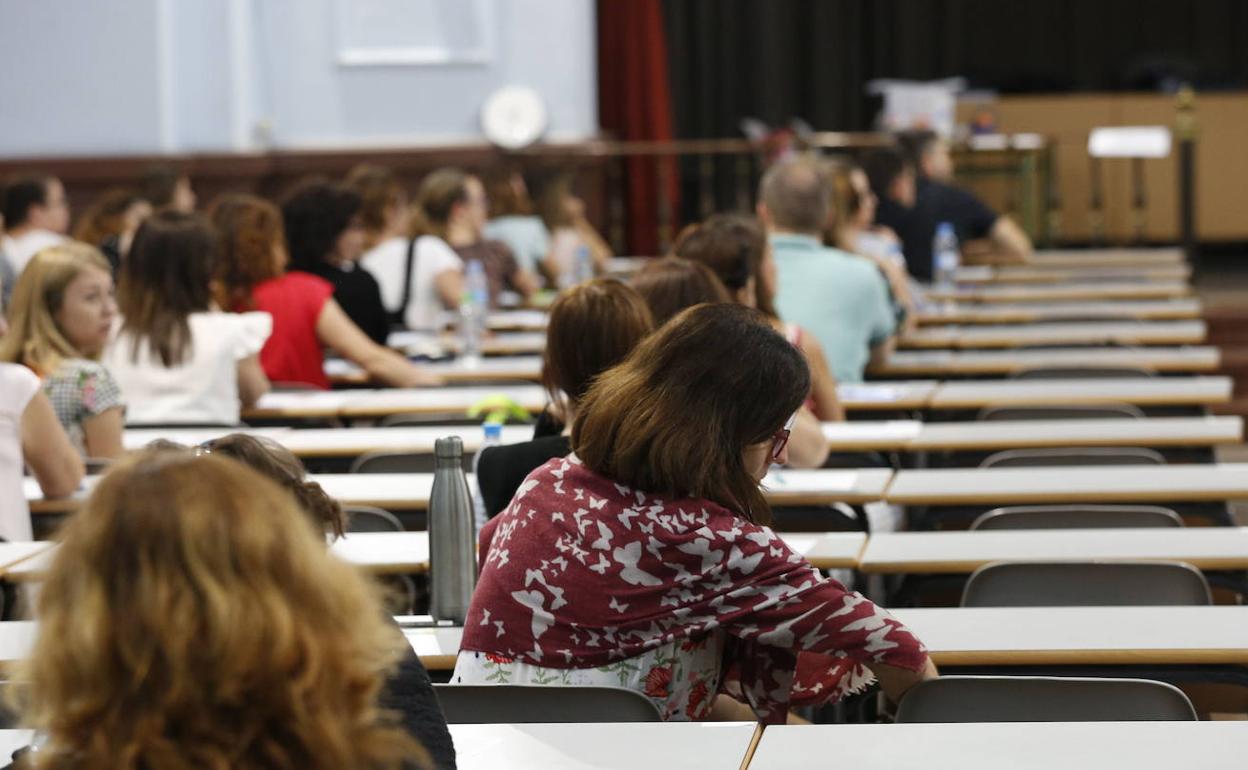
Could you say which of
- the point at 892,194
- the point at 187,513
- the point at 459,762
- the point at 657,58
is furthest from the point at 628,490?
the point at 657,58

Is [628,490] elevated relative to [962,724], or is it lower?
elevated

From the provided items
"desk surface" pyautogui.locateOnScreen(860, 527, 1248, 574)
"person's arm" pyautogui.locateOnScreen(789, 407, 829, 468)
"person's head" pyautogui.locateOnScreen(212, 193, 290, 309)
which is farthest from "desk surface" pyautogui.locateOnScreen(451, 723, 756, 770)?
"person's head" pyautogui.locateOnScreen(212, 193, 290, 309)

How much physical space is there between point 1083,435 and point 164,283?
2.50 metres

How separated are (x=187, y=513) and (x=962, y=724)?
4.29ft

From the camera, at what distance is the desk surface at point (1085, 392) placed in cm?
541

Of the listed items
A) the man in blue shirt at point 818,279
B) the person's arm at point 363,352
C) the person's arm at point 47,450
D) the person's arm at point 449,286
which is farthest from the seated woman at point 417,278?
the person's arm at point 47,450

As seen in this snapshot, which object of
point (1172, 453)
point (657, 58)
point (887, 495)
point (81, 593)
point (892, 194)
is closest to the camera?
point (81, 593)

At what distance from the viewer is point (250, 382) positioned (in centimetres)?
547

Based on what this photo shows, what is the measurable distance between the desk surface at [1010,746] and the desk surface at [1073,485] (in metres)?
1.68

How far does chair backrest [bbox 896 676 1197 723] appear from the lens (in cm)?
244

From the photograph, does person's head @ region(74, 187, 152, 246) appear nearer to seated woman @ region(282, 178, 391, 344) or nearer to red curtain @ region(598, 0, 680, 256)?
seated woman @ region(282, 178, 391, 344)

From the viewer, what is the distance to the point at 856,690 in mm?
2531

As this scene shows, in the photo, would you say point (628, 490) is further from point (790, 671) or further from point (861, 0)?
point (861, 0)

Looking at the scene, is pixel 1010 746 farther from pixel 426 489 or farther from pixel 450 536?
pixel 426 489
